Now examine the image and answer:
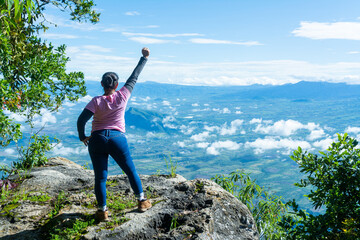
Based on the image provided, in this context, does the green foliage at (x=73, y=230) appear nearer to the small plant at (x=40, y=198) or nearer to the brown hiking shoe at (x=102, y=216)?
the brown hiking shoe at (x=102, y=216)

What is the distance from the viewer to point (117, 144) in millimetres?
5484

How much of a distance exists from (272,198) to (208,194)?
2694mm

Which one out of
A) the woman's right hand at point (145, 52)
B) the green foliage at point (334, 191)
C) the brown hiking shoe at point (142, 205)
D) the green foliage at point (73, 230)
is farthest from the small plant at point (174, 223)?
the woman's right hand at point (145, 52)

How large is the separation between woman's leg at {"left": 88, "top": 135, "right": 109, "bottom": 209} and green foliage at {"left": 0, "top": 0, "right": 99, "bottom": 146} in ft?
12.2

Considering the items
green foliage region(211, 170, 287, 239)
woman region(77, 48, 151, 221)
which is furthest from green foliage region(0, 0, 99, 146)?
green foliage region(211, 170, 287, 239)

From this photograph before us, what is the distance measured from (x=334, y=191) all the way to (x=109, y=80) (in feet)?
15.7

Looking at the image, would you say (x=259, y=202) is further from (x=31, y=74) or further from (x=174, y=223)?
(x=31, y=74)

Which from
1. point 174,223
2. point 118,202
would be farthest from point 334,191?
point 118,202

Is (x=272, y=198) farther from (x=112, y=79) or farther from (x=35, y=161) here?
(x=35, y=161)

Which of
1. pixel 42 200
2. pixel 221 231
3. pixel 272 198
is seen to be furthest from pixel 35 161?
pixel 272 198

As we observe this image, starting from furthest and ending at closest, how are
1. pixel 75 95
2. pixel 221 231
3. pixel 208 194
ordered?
pixel 75 95 → pixel 208 194 → pixel 221 231

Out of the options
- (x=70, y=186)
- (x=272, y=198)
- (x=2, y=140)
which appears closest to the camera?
(x=70, y=186)

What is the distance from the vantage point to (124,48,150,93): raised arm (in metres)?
5.97

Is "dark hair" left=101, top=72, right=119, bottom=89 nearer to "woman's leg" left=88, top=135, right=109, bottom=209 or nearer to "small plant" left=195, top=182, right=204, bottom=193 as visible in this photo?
"woman's leg" left=88, top=135, right=109, bottom=209
